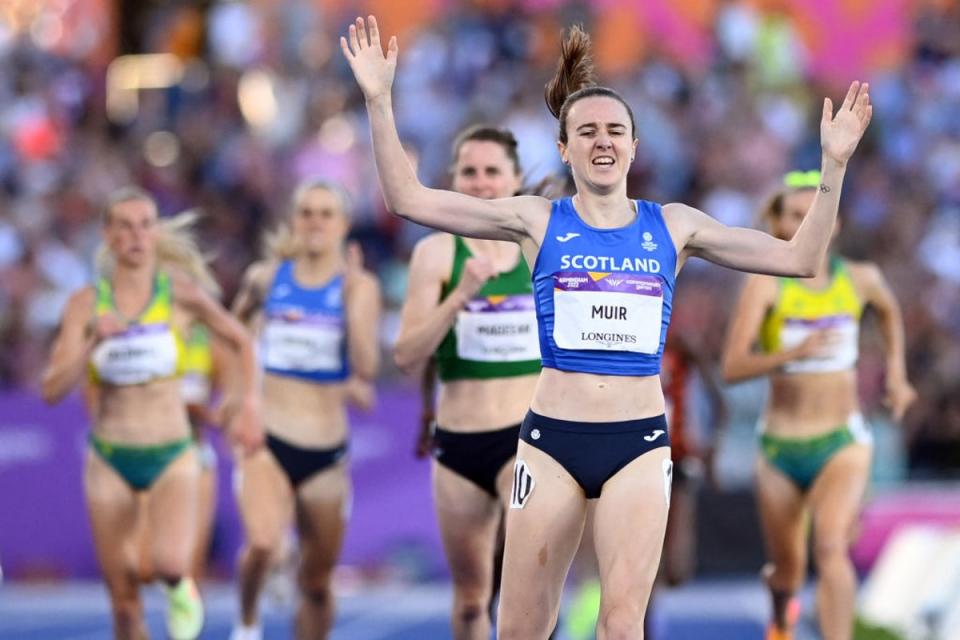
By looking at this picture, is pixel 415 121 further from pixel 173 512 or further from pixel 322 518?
pixel 173 512

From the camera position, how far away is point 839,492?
376 inches

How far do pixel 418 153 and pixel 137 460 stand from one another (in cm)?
917

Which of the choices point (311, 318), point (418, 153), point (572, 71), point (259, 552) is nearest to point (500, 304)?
point (572, 71)

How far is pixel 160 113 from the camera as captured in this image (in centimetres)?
1984

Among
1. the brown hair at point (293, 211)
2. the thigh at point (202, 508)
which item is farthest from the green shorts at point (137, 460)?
the thigh at point (202, 508)

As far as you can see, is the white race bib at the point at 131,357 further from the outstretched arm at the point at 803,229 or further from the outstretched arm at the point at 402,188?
the outstretched arm at the point at 803,229

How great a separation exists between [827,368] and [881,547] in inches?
281

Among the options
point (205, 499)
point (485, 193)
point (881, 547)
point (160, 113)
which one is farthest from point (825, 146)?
point (160, 113)

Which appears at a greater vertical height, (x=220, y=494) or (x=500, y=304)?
(x=500, y=304)

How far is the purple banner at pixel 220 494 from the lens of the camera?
15.7 meters

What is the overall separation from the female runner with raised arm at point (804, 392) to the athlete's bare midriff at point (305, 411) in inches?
83.9

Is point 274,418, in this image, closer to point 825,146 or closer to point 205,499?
point 205,499

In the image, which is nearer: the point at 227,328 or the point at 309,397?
the point at 227,328

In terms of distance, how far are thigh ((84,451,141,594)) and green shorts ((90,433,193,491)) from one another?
1.4 inches
